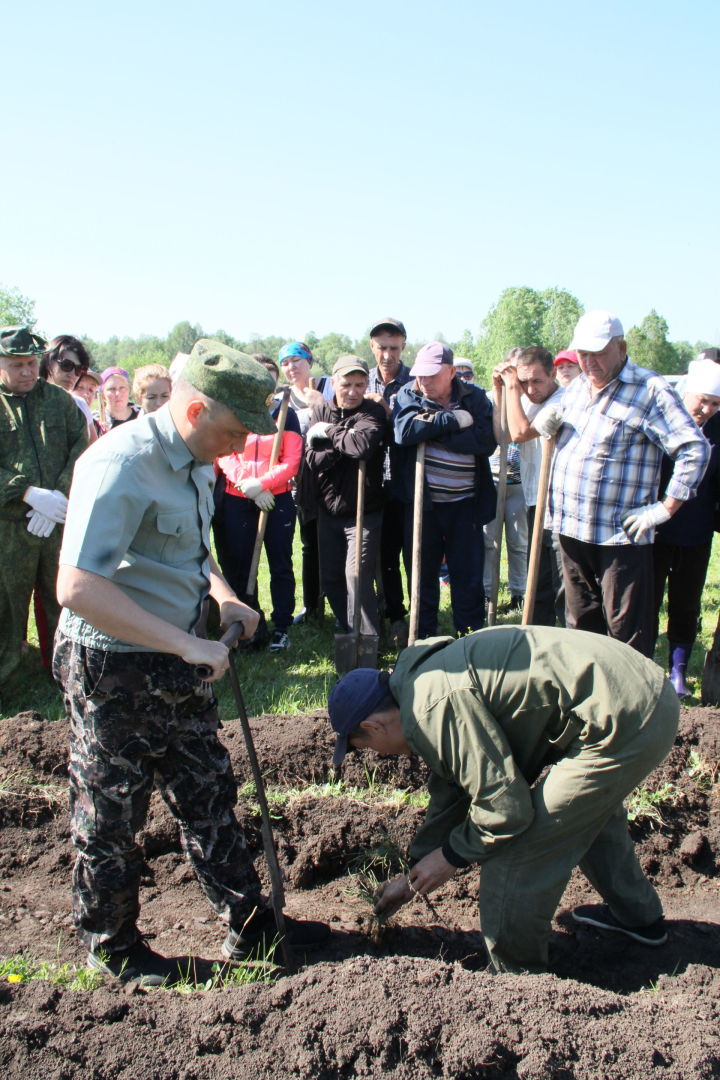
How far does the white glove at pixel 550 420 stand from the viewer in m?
5.08

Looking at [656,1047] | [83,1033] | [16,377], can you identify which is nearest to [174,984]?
[83,1033]

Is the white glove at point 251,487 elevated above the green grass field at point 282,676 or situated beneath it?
elevated above

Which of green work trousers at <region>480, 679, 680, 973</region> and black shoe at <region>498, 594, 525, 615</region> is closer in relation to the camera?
green work trousers at <region>480, 679, 680, 973</region>

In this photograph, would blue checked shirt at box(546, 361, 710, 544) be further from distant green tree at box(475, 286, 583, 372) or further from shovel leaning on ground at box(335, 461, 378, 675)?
distant green tree at box(475, 286, 583, 372)

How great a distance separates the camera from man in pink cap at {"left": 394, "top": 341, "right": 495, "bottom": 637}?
5848mm

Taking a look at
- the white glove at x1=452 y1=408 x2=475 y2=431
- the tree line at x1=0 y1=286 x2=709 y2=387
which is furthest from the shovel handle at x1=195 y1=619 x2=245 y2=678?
the tree line at x1=0 y1=286 x2=709 y2=387

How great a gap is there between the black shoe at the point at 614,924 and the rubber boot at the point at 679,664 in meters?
2.35

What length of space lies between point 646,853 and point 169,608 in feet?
8.04

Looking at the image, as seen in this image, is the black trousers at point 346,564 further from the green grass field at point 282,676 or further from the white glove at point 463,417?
the white glove at point 463,417

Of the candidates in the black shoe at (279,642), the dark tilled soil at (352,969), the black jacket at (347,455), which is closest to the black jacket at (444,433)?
the black jacket at (347,455)

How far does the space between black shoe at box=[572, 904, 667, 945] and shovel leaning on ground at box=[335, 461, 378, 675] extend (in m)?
2.71

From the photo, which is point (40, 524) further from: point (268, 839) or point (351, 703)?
point (351, 703)

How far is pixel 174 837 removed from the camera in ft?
12.8

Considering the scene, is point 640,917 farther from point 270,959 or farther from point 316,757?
point 316,757
